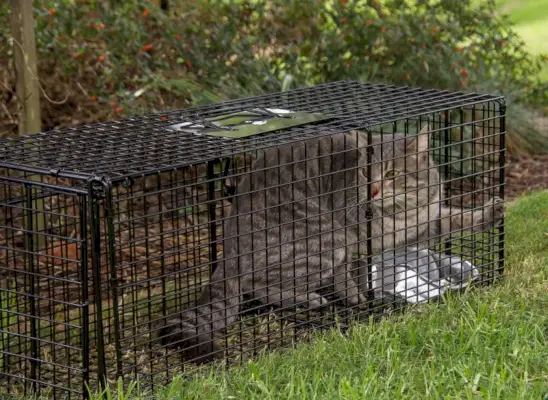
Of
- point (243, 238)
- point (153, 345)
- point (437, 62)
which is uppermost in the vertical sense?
point (437, 62)

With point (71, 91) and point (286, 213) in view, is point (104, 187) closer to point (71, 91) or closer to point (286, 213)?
point (286, 213)

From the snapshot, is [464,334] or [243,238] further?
[243,238]

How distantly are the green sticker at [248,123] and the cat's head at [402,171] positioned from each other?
0.46 meters

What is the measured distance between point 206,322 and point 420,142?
1444 mm

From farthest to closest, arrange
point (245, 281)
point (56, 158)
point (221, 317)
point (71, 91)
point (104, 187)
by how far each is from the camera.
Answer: point (71, 91) < point (245, 281) < point (221, 317) < point (56, 158) < point (104, 187)

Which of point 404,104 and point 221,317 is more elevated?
point 404,104

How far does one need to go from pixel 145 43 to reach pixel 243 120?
316 cm

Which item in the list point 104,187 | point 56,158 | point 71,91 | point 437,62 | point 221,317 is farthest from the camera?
point 437,62

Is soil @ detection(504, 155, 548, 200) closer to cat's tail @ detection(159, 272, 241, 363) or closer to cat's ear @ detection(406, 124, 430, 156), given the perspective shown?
cat's ear @ detection(406, 124, 430, 156)

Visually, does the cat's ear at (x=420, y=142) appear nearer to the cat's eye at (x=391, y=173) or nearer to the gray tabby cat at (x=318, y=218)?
the gray tabby cat at (x=318, y=218)

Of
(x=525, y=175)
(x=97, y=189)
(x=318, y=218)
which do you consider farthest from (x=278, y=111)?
(x=525, y=175)

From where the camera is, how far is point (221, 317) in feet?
14.6

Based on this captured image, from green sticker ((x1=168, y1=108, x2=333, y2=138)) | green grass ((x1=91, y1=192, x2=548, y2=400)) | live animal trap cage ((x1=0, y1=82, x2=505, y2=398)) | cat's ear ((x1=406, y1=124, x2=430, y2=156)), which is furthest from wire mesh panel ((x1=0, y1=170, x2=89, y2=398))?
cat's ear ((x1=406, y1=124, x2=430, y2=156))

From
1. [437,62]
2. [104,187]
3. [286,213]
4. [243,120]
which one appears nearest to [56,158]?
[104,187]
